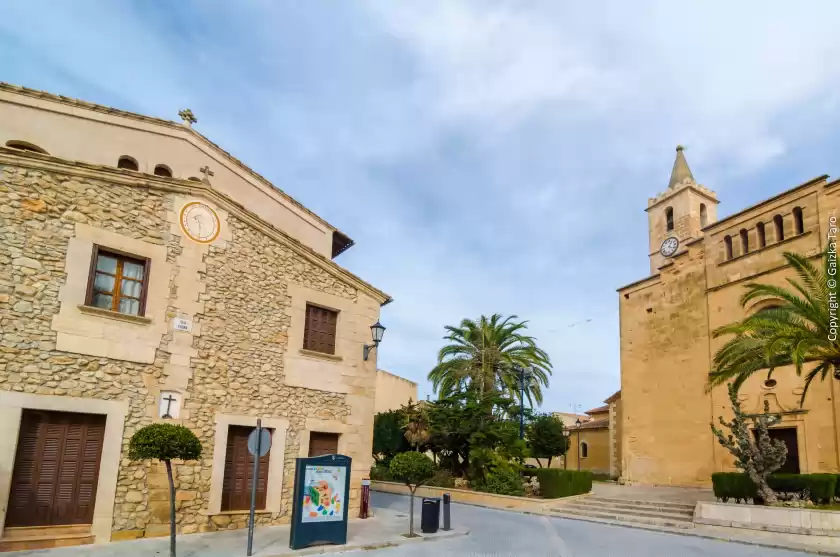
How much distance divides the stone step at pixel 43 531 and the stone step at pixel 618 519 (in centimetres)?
1367

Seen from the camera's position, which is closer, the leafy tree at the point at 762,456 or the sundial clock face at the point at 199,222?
the sundial clock face at the point at 199,222

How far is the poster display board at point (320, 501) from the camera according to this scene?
1115 cm

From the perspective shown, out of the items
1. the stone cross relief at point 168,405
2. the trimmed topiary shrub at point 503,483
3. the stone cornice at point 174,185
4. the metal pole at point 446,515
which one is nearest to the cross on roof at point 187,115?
the stone cornice at point 174,185

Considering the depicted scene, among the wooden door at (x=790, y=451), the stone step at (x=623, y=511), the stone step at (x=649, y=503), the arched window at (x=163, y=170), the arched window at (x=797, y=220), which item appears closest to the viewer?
the arched window at (x=163, y=170)

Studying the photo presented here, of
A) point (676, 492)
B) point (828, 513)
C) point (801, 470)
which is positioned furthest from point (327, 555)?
point (801, 470)

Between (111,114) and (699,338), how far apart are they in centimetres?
2448

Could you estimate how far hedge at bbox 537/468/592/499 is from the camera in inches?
810

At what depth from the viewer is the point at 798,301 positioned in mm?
15148

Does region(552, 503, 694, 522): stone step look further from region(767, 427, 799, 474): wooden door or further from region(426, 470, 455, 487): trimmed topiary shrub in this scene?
region(767, 427, 799, 474): wooden door

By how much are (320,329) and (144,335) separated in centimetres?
466

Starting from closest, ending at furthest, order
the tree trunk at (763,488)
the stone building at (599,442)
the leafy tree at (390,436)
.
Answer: the tree trunk at (763,488) → the leafy tree at (390,436) → the stone building at (599,442)

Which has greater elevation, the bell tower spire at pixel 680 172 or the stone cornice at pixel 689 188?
the bell tower spire at pixel 680 172

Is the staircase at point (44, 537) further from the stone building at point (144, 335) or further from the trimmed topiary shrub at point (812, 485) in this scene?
the trimmed topiary shrub at point (812, 485)

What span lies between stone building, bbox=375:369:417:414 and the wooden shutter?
855 inches
